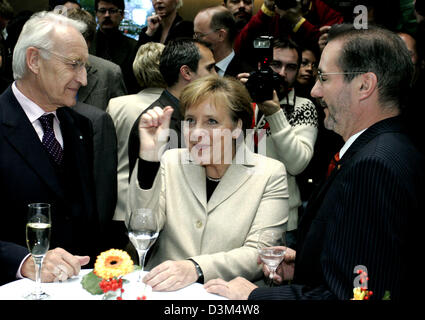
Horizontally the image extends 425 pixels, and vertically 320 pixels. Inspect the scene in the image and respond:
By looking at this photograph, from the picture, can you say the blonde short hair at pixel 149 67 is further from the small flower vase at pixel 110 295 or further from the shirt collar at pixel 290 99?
the small flower vase at pixel 110 295

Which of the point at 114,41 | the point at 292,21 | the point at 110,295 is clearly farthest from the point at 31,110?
the point at 114,41

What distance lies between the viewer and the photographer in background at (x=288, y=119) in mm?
3010

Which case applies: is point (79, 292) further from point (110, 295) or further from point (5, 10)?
point (5, 10)

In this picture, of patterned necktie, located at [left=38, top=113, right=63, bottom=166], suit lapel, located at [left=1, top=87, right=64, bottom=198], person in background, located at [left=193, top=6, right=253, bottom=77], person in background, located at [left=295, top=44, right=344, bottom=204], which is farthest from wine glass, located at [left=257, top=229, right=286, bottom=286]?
person in background, located at [left=193, top=6, right=253, bottom=77]

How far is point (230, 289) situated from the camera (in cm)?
182

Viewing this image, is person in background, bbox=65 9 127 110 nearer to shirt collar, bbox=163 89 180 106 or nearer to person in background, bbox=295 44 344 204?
shirt collar, bbox=163 89 180 106

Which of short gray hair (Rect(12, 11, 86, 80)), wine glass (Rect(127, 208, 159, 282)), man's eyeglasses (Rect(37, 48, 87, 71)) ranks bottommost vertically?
wine glass (Rect(127, 208, 159, 282))

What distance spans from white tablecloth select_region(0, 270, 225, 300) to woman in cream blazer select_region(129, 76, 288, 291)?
355mm

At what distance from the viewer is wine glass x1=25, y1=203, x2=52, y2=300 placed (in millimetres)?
1641

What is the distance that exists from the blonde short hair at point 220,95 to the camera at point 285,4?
134 cm

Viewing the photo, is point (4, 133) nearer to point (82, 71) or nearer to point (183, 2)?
point (82, 71)

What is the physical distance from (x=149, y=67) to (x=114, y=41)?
116cm
